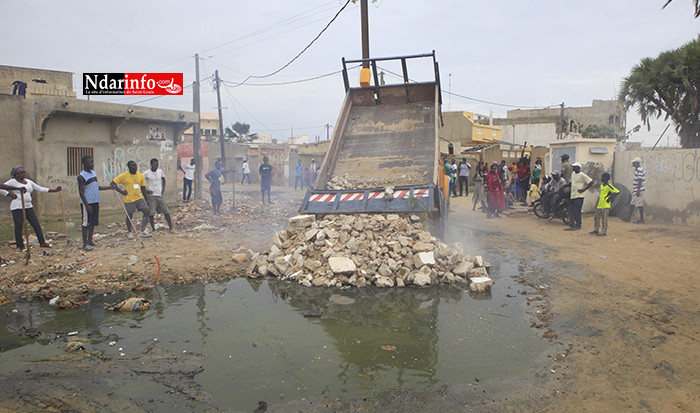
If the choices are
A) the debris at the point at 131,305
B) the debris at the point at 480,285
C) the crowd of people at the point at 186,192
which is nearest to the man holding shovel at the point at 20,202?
the crowd of people at the point at 186,192

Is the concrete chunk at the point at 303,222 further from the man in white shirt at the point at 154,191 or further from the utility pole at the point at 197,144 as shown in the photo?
the utility pole at the point at 197,144

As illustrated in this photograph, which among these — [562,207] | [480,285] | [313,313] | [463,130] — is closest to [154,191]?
[313,313]

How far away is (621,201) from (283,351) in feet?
32.3

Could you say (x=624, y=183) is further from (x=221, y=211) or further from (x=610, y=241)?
(x=221, y=211)

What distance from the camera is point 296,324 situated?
4.29 m

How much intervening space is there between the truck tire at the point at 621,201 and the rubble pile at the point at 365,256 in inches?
253

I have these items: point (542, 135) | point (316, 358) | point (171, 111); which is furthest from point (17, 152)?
point (542, 135)

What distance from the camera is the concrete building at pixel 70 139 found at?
9.95 meters

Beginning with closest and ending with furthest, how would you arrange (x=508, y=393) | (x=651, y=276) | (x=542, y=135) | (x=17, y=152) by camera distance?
(x=508, y=393) < (x=651, y=276) < (x=17, y=152) < (x=542, y=135)

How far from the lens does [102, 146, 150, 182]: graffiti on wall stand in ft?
38.2

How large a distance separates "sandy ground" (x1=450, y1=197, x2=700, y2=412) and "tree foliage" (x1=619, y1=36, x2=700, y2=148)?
11.0 m

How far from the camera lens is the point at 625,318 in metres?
4.30

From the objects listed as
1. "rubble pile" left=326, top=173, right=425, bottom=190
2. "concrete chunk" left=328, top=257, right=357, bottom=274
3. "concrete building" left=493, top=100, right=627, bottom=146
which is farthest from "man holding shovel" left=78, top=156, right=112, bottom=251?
"concrete building" left=493, top=100, right=627, bottom=146

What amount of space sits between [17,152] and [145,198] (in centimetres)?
452
